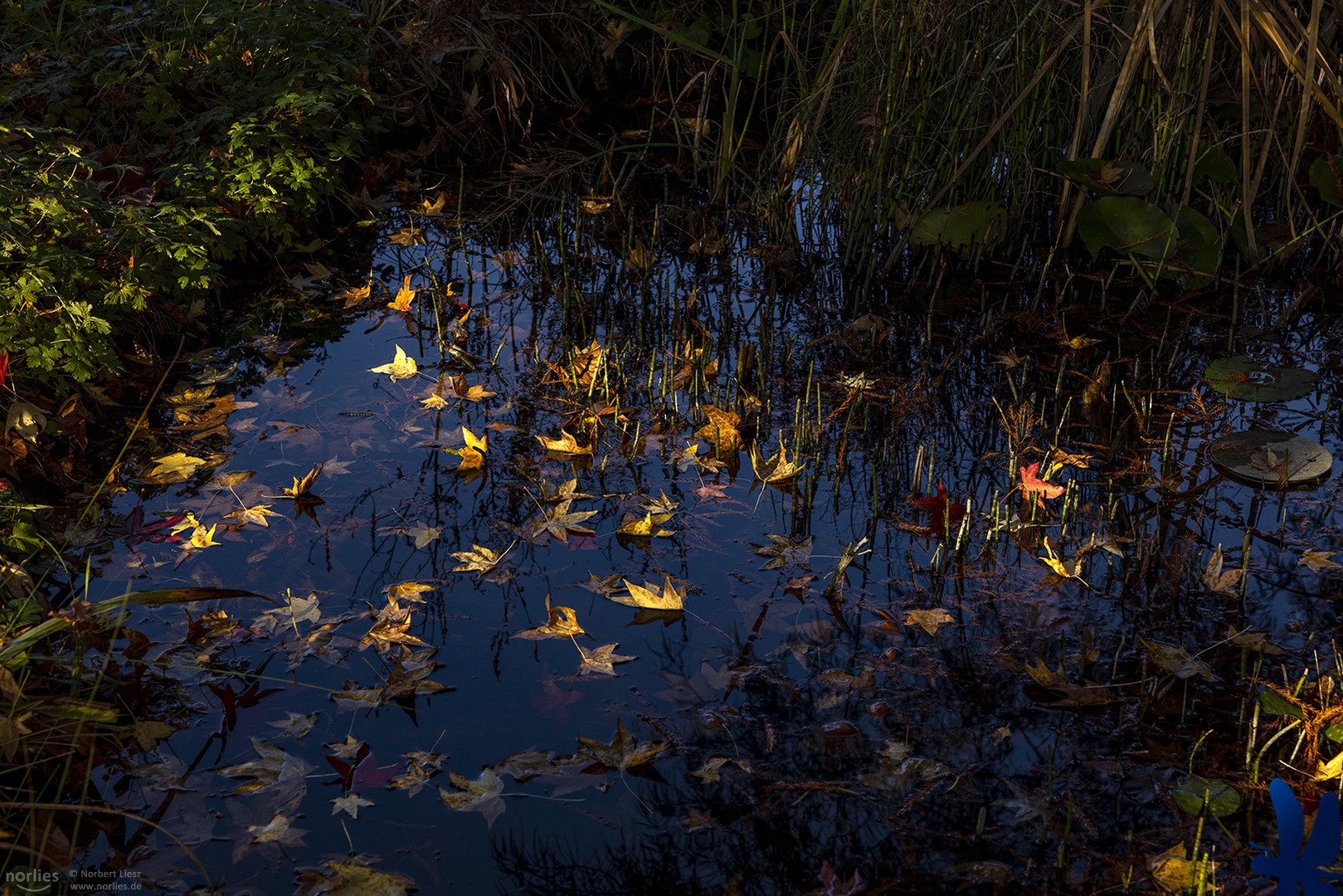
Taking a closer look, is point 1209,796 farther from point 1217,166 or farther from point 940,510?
point 1217,166

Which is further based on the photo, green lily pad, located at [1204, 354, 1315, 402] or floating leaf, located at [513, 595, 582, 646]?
green lily pad, located at [1204, 354, 1315, 402]

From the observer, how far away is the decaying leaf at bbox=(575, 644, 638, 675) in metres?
2.46

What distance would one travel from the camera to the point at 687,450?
3.36 meters

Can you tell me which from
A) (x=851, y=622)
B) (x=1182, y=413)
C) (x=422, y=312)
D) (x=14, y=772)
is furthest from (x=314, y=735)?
(x=1182, y=413)

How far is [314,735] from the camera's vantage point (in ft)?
7.48

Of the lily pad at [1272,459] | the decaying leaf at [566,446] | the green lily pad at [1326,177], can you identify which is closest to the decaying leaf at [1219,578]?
the lily pad at [1272,459]

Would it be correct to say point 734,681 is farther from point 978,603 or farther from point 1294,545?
point 1294,545

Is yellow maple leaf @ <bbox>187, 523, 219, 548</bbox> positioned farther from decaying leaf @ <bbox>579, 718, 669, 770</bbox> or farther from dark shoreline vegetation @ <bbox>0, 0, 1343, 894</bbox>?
decaying leaf @ <bbox>579, 718, 669, 770</bbox>

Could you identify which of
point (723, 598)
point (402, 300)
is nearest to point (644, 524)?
point (723, 598)

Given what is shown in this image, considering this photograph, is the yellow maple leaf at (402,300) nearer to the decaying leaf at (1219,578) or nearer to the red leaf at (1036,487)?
the red leaf at (1036,487)

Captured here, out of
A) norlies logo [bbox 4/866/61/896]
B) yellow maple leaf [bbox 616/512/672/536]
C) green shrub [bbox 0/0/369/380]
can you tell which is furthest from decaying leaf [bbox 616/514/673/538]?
green shrub [bbox 0/0/369/380]

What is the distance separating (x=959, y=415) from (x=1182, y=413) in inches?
31.7

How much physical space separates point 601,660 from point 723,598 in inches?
16.7

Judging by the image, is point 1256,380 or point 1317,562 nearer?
point 1317,562
